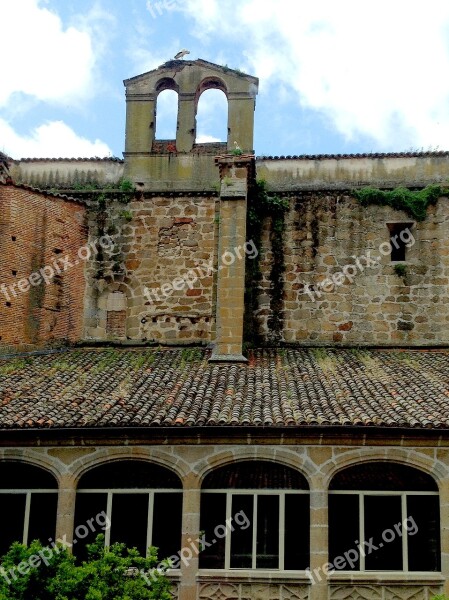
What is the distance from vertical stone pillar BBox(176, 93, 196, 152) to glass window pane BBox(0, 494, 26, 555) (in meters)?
11.1

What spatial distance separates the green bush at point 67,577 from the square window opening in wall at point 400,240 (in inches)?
486

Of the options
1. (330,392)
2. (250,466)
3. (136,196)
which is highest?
(136,196)

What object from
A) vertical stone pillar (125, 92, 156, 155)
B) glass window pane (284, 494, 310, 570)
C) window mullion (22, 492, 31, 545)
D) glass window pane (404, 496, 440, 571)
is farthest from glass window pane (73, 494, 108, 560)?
vertical stone pillar (125, 92, 156, 155)

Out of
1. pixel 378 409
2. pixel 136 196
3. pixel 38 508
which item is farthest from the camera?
pixel 136 196

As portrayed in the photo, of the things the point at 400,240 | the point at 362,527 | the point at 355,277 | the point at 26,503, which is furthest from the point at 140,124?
the point at 362,527

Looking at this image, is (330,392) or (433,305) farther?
(433,305)

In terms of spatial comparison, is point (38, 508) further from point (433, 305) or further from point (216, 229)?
point (433, 305)

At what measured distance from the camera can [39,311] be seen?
22.1m

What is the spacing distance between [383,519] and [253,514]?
261cm

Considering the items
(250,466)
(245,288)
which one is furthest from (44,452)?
(245,288)

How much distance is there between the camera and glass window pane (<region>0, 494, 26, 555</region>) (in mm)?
16859

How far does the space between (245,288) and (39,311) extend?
5.52 metres

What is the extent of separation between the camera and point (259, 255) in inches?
902

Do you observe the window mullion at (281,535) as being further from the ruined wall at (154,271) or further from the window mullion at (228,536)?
the ruined wall at (154,271)
